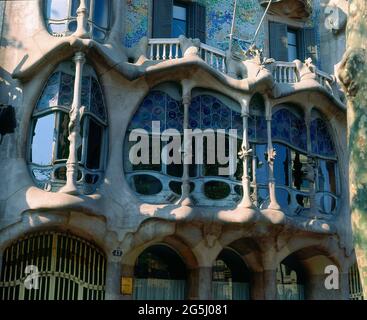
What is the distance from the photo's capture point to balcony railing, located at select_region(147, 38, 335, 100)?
48.1 feet

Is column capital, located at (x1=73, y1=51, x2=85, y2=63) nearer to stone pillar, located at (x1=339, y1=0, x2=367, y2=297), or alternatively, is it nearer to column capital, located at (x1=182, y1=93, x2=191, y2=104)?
column capital, located at (x1=182, y1=93, x2=191, y2=104)

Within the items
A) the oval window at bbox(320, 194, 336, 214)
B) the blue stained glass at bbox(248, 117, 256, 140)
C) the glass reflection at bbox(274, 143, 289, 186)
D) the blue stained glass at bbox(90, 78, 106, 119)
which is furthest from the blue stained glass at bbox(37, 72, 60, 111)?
the oval window at bbox(320, 194, 336, 214)

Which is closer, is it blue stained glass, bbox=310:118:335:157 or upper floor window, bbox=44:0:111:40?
upper floor window, bbox=44:0:111:40

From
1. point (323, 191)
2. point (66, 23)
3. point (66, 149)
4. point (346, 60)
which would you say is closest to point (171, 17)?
point (66, 23)

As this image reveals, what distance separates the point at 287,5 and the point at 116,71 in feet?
22.3

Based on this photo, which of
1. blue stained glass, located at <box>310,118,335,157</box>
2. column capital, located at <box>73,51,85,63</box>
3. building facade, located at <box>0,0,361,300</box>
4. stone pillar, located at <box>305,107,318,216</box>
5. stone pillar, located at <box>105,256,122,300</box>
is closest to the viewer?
building facade, located at <box>0,0,361,300</box>

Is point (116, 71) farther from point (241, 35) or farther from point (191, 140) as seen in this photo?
point (241, 35)

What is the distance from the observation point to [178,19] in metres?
16.7

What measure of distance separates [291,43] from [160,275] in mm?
8521

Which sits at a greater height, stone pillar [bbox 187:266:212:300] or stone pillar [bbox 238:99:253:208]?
stone pillar [bbox 238:99:253:208]

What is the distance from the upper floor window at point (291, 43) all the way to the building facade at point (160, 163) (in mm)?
1505

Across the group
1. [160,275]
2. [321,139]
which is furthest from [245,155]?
[160,275]

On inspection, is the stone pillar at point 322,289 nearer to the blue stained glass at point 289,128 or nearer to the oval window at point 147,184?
the blue stained glass at point 289,128

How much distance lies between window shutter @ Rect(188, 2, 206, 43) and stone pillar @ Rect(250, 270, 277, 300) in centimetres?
666
